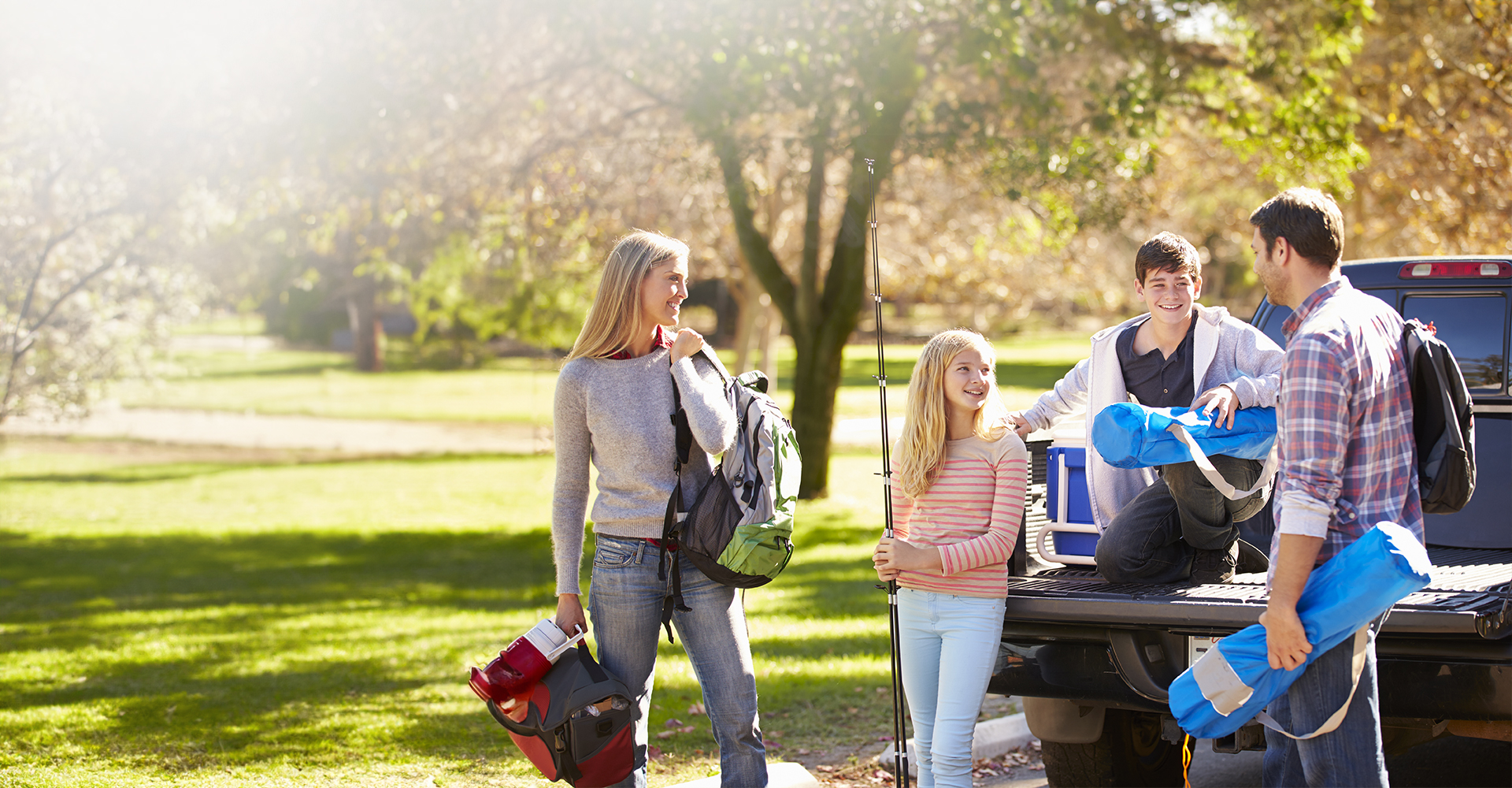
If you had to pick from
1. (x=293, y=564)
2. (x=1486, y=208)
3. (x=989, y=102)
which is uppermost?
(x=989, y=102)

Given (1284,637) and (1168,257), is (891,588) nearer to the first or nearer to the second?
(1284,637)

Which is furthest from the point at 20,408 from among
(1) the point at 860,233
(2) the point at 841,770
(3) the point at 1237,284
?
(3) the point at 1237,284

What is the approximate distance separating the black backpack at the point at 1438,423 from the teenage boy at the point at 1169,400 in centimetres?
68

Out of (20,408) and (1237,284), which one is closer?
(20,408)

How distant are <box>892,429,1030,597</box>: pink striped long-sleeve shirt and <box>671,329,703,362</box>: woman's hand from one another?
2.89ft

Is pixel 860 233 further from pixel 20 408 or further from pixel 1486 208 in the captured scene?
pixel 20 408

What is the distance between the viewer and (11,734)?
6.15 meters

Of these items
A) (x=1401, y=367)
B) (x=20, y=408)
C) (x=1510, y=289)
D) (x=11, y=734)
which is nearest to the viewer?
(x=1401, y=367)

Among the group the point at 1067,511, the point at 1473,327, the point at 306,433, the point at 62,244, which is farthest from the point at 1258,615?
the point at 306,433

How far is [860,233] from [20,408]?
9940 mm

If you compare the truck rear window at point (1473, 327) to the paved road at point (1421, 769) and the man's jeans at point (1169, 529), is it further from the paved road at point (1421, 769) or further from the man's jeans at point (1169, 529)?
the man's jeans at point (1169, 529)

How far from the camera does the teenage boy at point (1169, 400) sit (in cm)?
401

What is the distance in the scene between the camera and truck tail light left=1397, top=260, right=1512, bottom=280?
5.24 m

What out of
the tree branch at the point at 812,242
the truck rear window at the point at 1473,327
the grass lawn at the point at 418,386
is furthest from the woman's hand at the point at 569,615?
the grass lawn at the point at 418,386
